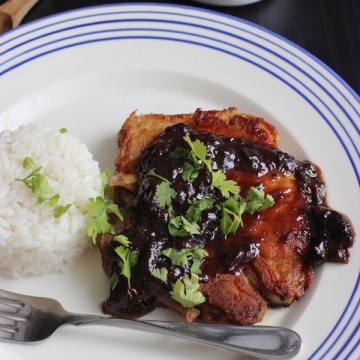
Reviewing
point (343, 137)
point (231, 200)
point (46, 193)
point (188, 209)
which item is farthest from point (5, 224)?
point (343, 137)

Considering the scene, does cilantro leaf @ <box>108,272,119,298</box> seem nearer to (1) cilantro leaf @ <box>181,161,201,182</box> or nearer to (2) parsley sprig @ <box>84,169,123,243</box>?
(2) parsley sprig @ <box>84,169,123,243</box>

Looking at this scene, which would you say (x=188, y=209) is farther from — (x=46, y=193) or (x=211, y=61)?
(x=211, y=61)

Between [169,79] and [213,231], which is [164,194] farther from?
[169,79]

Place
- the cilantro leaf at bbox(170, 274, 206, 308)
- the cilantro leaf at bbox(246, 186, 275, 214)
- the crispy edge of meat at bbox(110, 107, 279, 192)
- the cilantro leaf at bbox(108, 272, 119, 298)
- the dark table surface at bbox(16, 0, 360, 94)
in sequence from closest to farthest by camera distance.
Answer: the cilantro leaf at bbox(170, 274, 206, 308) → the cilantro leaf at bbox(108, 272, 119, 298) → the cilantro leaf at bbox(246, 186, 275, 214) → the crispy edge of meat at bbox(110, 107, 279, 192) → the dark table surface at bbox(16, 0, 360, 94)

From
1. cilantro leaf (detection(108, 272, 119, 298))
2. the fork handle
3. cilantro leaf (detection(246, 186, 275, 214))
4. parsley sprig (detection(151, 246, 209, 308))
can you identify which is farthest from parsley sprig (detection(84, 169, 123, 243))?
cilantro leaf (detection(246, 186, 275, 214))

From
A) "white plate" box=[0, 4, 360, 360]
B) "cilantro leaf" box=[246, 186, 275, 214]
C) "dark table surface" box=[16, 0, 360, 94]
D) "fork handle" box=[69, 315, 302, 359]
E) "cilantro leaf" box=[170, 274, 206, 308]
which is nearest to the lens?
"fork handle" box=[69, 315, 302, 359]

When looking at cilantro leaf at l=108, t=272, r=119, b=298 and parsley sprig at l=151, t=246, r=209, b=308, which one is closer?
parsley sprig at l=151, t=246, r=209, b=308

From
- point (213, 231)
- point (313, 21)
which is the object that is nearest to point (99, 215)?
point (213, 231)
